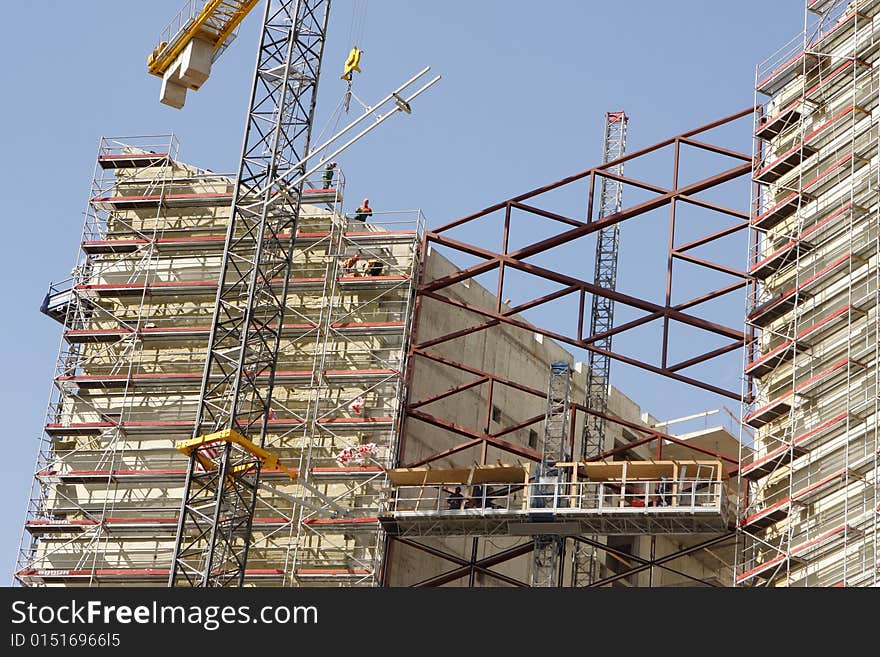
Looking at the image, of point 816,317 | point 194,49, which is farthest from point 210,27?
point 816,317

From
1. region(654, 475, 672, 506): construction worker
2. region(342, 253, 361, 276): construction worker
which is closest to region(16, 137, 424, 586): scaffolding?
region(342, 253, 361, 276): construction worker

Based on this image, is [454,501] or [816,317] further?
[454,501]

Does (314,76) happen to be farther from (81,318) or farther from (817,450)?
(817,450)

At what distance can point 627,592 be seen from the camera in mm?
52531

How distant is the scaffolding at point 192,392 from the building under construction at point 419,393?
115 mm

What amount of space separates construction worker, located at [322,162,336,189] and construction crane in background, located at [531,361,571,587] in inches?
509

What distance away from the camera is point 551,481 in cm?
8262

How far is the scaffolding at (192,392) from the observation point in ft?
277

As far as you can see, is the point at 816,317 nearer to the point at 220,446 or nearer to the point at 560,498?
the point at 560,498

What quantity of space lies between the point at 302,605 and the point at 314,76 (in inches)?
1427

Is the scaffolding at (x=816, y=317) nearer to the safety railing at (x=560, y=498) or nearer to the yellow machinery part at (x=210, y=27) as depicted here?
the safety railing at (x=560, y=498)

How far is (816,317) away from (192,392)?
27.5 meters

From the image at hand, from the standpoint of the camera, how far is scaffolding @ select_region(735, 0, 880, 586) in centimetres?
7288

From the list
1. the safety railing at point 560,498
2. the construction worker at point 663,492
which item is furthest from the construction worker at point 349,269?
the construction worker at point 663,492
